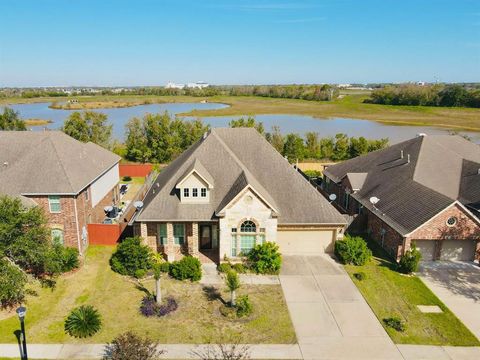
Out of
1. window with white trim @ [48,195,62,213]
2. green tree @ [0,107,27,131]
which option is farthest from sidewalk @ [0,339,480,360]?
green tree @ [0,107,27,131]

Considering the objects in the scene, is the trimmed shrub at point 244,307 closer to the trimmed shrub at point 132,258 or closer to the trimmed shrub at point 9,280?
the trimmed shrub at point 132,258

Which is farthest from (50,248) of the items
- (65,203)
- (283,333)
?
(283,333)

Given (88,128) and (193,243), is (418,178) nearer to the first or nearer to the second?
(193,243)

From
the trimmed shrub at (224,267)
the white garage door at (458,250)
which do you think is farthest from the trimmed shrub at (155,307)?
the white garage door at (458,250)

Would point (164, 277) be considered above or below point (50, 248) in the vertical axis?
below

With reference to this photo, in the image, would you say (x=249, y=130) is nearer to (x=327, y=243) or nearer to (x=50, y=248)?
(x=327, y=243)

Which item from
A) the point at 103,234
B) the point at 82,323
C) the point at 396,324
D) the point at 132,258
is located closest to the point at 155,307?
the point at 82,323
